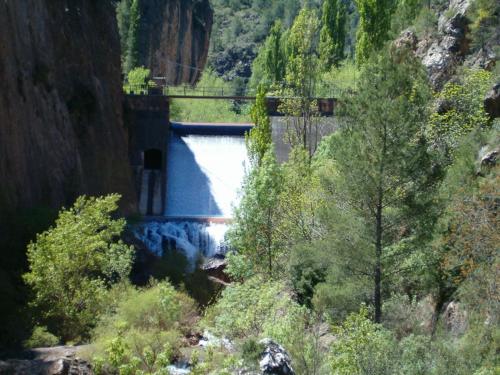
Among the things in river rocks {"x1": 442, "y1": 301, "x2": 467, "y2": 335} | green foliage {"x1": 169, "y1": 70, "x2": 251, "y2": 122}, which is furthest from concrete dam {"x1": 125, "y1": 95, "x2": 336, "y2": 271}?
river rocks {"x1": 442, "y1": 301, "x2": 467, "y2": 335}

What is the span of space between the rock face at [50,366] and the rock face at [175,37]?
51.5 metres

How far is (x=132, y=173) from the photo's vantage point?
141 feet

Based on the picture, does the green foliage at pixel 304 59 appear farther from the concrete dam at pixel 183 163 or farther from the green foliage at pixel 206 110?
the green foliage at pixel 206 110

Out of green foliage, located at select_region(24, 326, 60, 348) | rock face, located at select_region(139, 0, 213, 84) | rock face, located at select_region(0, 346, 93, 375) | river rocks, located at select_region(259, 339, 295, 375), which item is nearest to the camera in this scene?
river rocks, located at select_region(259, 339, 295, 375)

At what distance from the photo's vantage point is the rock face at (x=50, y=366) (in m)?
18.1

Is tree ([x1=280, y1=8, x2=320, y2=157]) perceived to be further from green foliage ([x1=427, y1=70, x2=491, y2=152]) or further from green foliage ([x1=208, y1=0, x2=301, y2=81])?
green foliage ([x1=208, y1=0, x2=301, y2=81])

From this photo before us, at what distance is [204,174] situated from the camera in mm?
43719

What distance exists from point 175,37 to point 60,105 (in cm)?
3809

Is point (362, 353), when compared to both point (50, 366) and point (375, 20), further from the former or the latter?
point (375, 20)

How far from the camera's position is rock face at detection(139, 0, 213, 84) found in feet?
225

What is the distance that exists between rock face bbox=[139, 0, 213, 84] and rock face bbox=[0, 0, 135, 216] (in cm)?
2705

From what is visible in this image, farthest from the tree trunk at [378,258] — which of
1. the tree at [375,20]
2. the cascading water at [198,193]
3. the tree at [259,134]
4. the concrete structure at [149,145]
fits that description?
the tree at [375,20]

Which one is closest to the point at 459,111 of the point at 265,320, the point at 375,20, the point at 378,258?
the point at 378,258

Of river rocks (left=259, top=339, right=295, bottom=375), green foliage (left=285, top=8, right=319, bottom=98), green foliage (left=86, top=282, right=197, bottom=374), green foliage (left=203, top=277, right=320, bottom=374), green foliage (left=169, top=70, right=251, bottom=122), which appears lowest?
green foliage (left=86, top=282, right=197, bottom=374)
